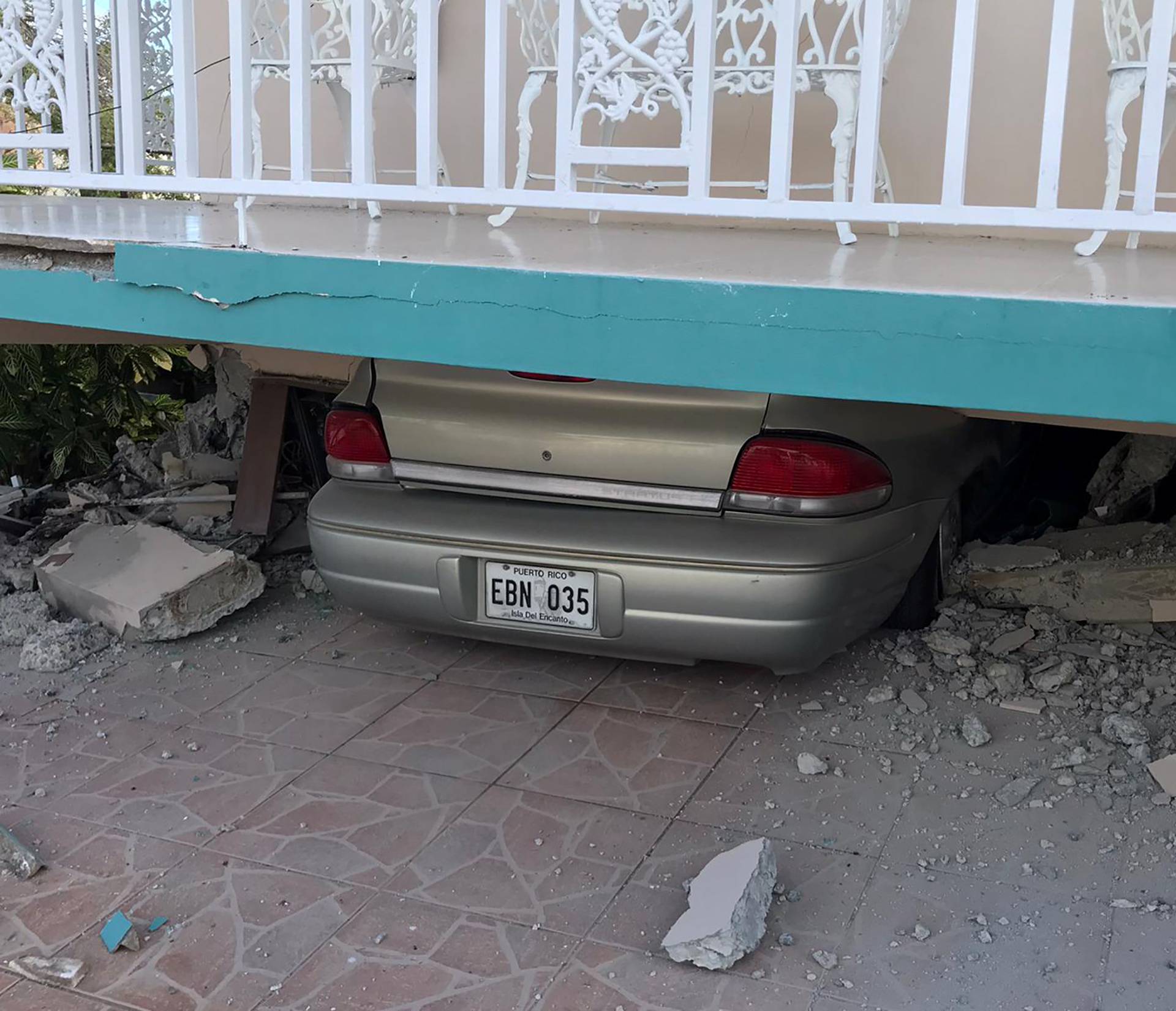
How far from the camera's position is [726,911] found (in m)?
2.79

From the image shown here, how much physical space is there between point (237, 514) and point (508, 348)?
3.19 metres

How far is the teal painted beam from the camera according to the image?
2.36m

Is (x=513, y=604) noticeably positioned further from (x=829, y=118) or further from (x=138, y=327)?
(x=829, y=118)

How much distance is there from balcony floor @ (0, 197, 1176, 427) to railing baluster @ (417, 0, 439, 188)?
0.78 ft

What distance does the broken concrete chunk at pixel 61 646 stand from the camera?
4.48 meters

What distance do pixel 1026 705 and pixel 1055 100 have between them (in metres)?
2.10

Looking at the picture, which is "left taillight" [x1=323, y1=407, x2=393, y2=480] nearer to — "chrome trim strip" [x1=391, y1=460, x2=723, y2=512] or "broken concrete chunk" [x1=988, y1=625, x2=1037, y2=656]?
"chrome trim strip" [x1=391, y1=460, x2=723, y2=512]

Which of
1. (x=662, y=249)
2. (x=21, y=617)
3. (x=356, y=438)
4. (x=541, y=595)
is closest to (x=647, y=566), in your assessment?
(x=541, y=595)

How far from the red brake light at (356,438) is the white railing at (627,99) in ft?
2.62

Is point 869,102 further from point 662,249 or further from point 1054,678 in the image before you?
point 1054,678

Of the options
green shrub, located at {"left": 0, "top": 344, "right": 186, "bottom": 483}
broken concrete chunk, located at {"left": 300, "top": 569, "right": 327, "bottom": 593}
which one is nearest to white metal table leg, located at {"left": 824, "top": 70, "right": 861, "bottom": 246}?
broken concrete chunk, located at {"left": 300, "top": 569, "right": 327, "bottom": 593}

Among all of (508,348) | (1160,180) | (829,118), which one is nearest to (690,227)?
(829,118)

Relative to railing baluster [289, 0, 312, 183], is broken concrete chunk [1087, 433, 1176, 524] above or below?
below

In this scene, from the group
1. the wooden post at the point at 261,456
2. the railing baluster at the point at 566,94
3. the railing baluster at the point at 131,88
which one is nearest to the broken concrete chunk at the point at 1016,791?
the railing baluster at the point at 566,94
